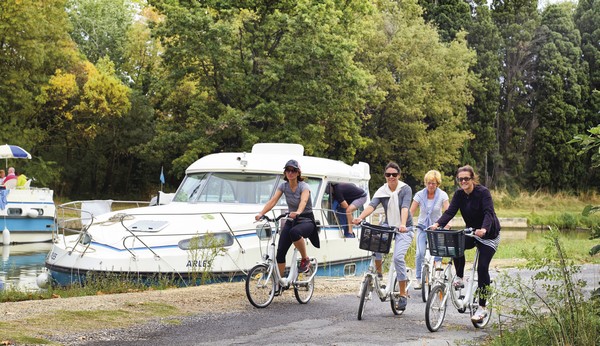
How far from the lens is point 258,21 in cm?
4259

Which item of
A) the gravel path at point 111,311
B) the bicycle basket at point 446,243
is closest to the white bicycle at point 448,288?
the bicycle basket at point 446,243

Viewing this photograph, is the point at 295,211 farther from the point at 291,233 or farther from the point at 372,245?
the point at 372,245

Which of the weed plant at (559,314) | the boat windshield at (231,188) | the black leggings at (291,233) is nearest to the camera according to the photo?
the weed plant at (559,314)

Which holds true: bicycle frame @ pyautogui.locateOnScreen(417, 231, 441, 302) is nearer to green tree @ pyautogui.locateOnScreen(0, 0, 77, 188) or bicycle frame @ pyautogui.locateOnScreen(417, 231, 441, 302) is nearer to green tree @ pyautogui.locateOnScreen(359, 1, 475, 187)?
green tree @ pyautogui.locateOnScreen(0, 0, 77, 188)

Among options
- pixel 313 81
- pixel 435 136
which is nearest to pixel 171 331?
pixel 313 81

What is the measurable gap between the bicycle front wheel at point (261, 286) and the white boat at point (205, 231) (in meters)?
2.98

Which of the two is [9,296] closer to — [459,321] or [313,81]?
[459,321]

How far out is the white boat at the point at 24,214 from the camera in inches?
1326

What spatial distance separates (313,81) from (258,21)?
4265mm

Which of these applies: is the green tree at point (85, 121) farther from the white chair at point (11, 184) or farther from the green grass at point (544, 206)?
the green grass at point (544, 206)

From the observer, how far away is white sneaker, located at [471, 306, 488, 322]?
11078 mm

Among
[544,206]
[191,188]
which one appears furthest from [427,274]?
[544,206]

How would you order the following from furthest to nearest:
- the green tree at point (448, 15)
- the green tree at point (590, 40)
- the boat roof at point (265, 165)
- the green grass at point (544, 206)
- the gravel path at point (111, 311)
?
the green tree at point (590, 40) < the green tree at point (448, 15) < the green grass at point (544, 206) < the boat roof at point (265, 165) < the gravel path at point (111, 311)

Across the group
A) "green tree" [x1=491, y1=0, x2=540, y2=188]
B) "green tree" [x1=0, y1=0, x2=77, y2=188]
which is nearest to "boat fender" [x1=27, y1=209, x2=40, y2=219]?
"green tree" [x1=0, y1=0, x2=77, y2=188]
